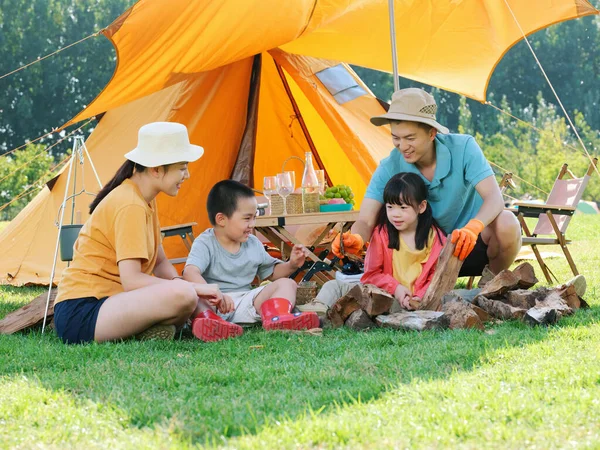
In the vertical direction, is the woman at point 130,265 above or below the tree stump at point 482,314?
above

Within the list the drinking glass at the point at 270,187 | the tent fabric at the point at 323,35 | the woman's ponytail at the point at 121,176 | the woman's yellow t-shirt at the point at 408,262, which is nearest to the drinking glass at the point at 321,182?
the drinking glass at the point at 270,187

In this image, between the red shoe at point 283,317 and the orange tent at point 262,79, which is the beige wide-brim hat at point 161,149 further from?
the orange tent at point 262,79

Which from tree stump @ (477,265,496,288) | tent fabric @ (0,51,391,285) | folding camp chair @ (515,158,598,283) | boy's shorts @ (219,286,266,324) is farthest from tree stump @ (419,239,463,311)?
tent fabric @ (0,51,391,285)

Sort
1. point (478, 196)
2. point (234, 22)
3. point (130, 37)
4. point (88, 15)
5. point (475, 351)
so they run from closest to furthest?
point (475, 351)
point (478, 196)
point (130, 37)
point (234, 22)
point (88, 15)

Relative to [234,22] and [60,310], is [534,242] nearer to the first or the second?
[234,22]

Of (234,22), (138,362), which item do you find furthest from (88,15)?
(138,362)

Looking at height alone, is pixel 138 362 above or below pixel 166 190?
below

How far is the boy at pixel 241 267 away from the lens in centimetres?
370

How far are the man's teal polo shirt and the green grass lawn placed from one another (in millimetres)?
839

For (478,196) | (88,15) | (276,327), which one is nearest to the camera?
(276,327)

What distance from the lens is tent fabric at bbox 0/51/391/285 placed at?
20.6 feet

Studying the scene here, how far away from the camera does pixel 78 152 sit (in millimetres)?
4648

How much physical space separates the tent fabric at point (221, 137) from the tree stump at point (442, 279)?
2.75 metres

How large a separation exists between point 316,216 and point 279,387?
2.67 m
